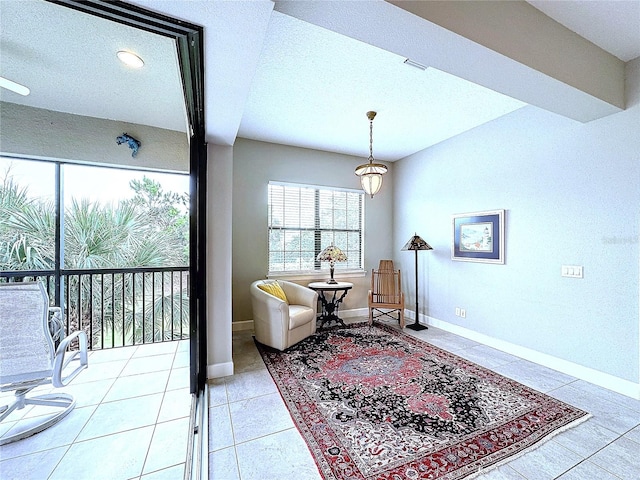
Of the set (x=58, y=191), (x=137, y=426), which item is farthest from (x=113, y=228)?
(x=137, y=426)

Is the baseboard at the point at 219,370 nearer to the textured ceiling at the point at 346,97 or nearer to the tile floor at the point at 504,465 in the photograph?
the tile floor at the point at 504,465

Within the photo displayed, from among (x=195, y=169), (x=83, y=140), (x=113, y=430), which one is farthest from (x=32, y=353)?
(x=195, y=169)

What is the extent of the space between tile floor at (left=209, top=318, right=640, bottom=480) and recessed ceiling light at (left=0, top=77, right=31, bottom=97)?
6.51ft

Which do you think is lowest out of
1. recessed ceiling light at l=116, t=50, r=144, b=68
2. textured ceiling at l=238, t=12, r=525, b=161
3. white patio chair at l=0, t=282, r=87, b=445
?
white patio chair at l=0, t=282, r=87, b=445

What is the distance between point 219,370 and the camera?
2604mm

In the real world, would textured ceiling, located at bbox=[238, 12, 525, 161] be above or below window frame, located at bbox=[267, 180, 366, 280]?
above

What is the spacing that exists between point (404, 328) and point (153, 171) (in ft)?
12.4

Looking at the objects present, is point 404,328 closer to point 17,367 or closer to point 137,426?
point 137,426

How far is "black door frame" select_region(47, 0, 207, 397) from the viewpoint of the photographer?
1296mm

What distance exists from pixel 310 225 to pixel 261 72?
2.53 meters

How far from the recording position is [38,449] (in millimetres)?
1305

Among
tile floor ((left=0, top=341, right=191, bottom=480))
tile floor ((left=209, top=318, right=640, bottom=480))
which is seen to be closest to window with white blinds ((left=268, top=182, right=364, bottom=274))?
tile floor ((left=209, top=318, right=640, bottom=480))

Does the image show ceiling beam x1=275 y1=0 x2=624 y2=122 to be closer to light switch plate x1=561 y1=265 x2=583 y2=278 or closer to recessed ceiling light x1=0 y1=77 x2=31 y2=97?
recessed ceiling light x1=0 y1=77 x2=31 y2=97

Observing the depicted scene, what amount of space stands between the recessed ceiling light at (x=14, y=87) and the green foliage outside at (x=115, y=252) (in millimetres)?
344
